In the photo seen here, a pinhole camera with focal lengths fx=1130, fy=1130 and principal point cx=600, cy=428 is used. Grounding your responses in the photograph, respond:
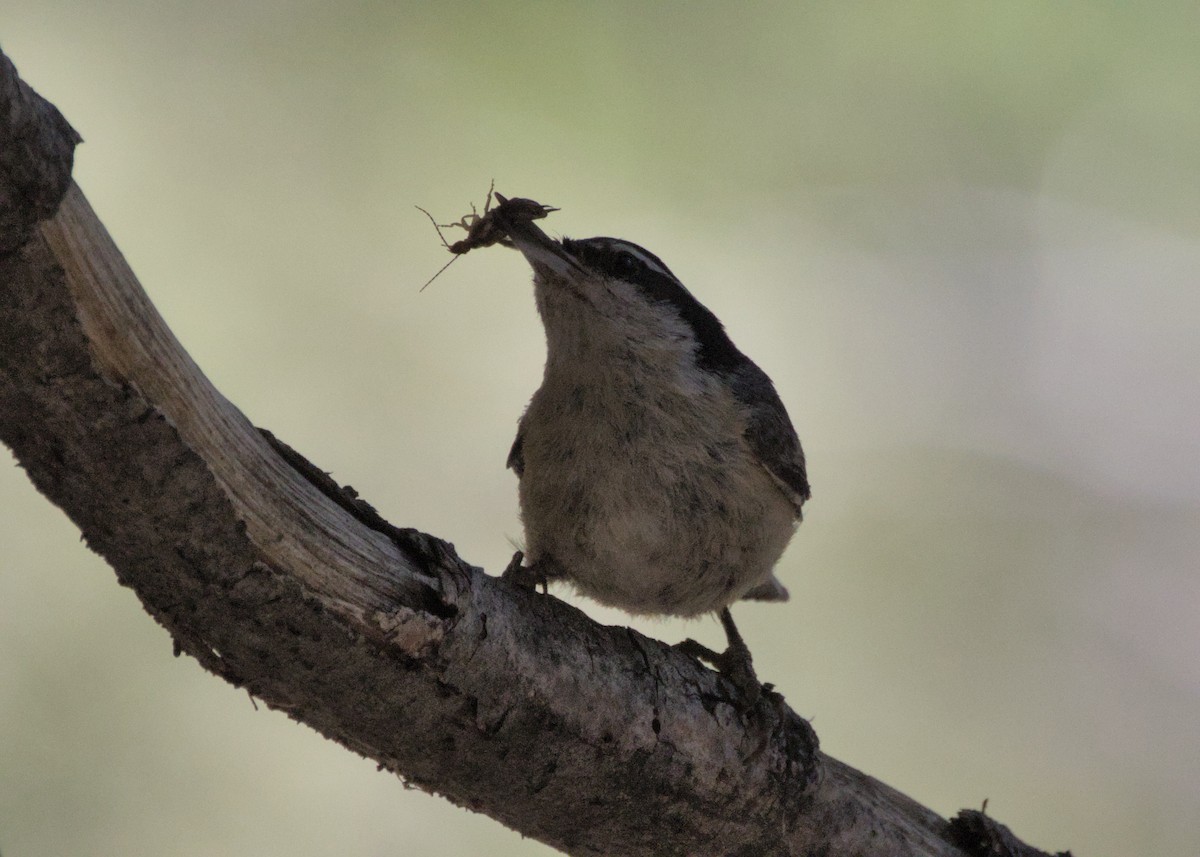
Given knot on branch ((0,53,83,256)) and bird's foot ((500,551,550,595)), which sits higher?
bird's foot ((500,551,550,595))

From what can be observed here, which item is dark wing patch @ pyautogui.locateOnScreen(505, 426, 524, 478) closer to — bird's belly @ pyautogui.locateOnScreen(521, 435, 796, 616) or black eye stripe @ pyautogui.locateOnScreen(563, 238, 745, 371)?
bird's belly @ pyautogui.locateOnScreen(521, 435, 796, 616)

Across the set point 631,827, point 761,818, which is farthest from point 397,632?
point 761,818

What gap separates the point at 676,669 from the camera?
11.8 feet

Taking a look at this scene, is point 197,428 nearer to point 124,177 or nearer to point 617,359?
point 617,359

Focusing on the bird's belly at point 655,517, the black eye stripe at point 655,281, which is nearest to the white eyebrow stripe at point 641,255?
the black eye stripe at point 655,281

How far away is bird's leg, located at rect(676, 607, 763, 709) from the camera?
376cm

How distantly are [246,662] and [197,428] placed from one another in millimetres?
607

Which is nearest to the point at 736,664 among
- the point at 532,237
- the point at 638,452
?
the point at 638,452

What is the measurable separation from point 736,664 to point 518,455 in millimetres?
1255

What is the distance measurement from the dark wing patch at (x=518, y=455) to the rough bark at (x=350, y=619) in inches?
40.7

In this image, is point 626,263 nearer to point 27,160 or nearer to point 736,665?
point 736,665

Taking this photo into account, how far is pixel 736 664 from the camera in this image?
3.95 metres

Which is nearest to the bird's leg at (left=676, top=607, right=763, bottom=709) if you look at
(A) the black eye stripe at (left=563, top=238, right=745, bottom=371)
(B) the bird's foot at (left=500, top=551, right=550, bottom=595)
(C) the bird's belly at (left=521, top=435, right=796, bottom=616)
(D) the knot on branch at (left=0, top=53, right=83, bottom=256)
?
(C) the bird's belly at (left=521, top=435, right=796, bottom=616)

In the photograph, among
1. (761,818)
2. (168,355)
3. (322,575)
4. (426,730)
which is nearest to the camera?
(168,355)
